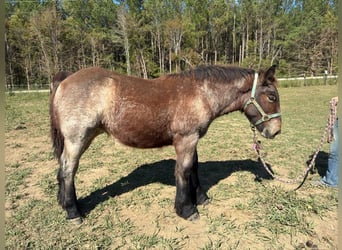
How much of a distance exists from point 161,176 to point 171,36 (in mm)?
33660

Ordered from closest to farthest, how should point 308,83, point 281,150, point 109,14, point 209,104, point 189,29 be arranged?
point 209,104
point 281,150
point 308,83
point 189,29
point 109,14

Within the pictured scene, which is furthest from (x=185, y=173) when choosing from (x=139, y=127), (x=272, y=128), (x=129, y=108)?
(x=272, y=128)

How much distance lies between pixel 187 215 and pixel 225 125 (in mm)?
6503

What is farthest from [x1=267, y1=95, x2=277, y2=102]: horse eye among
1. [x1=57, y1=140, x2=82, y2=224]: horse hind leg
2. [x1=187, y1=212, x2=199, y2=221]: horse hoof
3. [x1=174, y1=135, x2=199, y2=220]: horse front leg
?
[x1=57, y1=140, x2=82, y2=224]: horse hind leg

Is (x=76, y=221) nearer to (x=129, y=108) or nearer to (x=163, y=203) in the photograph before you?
(x=163, y=203)

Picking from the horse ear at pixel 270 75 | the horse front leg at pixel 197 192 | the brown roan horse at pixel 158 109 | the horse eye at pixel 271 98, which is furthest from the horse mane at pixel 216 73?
the horse front leg at pixel 197 192

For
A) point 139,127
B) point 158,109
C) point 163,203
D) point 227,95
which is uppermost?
point 227,95

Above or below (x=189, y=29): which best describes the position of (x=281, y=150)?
below

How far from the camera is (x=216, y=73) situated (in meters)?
3.74

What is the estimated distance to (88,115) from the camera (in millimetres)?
3312

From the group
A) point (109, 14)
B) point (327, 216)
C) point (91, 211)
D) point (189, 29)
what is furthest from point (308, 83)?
point (109, 14)

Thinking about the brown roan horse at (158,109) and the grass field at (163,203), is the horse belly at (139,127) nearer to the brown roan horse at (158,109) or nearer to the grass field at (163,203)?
the brown roan horse at (158,109)

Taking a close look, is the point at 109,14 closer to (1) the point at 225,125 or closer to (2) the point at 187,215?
(1) the point at 225,125

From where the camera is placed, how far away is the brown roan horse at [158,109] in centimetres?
337
